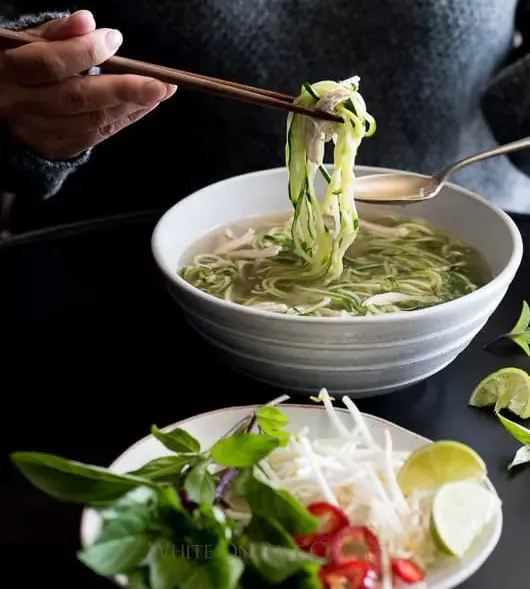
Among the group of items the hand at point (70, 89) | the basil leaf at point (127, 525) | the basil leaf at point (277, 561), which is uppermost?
the hand at point (70, 89)

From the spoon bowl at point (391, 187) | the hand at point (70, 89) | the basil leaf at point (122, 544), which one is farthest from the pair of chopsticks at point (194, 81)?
the basil leaf at point (122, 544)

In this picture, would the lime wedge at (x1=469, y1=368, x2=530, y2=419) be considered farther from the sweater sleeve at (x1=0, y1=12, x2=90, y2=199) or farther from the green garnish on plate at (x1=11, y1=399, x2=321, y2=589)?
the sweater sleeve at (x1=0, y1=12, x2=90, y2=199)

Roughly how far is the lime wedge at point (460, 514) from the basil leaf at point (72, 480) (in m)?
0.24

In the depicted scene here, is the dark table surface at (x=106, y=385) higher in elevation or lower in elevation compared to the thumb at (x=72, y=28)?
lower

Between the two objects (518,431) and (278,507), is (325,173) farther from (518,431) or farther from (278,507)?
(278,507)

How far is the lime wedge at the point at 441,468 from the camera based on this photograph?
814 mm

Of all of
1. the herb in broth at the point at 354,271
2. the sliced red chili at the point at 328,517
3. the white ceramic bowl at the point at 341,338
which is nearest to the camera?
the sliced red chili at the point at 328,517

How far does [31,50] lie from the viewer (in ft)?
3.67

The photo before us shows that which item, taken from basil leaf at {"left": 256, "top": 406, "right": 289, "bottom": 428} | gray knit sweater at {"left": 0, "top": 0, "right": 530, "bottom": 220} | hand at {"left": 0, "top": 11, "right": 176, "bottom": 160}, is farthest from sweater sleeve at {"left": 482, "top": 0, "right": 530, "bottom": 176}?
basil leaf at {"left": 256, "top": 406, "right": 289, "bottom": 428}

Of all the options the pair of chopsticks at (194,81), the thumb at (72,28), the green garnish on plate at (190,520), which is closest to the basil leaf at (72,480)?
the green garnish on plate at (190,520)

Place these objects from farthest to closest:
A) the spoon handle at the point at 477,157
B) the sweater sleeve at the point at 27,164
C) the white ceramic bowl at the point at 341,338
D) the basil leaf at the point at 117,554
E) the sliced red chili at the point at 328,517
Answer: the sweater sleeve at the point at 27,164 < the spoon handle at the point at 477,157 < the white ceramic bowl at the point at 341,338 < the sliced red chili at the point at 328,517 < the basil leaf at the point at 117,554

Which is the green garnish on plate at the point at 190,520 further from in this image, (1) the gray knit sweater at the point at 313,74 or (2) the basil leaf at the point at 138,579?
(1) the gray knit sweater at the point at 313,74

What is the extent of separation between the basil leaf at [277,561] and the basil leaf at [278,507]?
0.03 metres

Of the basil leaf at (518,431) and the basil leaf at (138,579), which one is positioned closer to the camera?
the basil leaf at (138,579)
